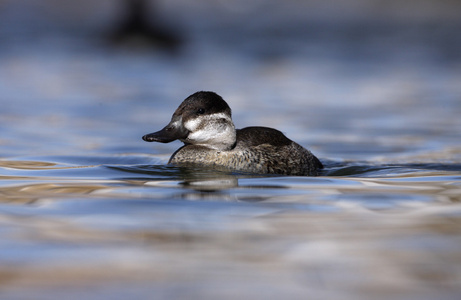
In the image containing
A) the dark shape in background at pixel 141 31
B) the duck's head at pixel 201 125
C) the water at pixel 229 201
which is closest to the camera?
the water at pixel 229 201

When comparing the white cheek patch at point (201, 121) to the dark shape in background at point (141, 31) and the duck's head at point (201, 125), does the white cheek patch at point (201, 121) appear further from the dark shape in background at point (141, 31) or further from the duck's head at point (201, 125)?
the dark shape in background at point (141, 31)

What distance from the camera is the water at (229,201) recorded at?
10.8 feet

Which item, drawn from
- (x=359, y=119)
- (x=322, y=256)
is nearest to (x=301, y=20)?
(x=359, y=119)

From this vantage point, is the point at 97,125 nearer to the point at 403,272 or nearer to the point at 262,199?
the point at 262,199

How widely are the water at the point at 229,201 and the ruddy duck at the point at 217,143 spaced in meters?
0.28

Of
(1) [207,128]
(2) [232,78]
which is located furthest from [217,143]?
(2) [232,78]

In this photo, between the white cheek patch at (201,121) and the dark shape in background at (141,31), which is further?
the dark shape in background at (141,31)

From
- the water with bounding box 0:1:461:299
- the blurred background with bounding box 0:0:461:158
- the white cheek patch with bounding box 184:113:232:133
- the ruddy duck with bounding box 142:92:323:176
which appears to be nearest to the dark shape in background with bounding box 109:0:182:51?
the blurred background with bounding box 0:0:461:158

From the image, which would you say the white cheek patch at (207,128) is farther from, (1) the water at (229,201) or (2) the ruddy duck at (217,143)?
(1) the water at (229,201)

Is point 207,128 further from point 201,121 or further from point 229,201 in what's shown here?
point 229,201

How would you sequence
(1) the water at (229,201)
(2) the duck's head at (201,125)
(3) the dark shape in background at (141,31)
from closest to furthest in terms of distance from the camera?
1. (1) the water at (229,201)
2. (2) the duck's head at (201,125)
3. (3) the dark shape in background at (141,31)

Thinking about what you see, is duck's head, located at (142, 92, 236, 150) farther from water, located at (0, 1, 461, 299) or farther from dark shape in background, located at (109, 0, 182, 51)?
dark shape in background, located at (109, 0, 182, 51)

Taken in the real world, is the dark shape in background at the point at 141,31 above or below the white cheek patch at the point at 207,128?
above

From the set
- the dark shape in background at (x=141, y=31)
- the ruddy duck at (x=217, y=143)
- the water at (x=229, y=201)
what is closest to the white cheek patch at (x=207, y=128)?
the ruddy duck at (x=217, y=143)
